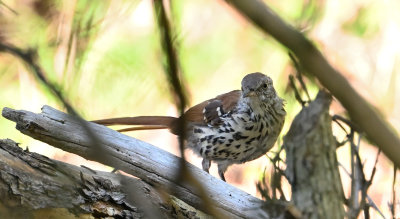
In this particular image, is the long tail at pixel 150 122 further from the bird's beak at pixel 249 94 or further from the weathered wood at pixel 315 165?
the weathered wood at pixel 315 165

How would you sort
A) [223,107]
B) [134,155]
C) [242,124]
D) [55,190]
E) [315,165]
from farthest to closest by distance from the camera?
[223,107]
[242,124]
[134,155]
[55,190]
[315,165]

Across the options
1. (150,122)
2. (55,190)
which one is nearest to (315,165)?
(55,190)

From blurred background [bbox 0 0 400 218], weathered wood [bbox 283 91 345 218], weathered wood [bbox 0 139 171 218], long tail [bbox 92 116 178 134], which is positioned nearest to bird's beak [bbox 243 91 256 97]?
long tail [bbox 92 116 178 134]

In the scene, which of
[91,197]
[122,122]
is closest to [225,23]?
[122,122]

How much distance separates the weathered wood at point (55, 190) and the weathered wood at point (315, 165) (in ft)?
3.27

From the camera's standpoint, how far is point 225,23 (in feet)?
21.6

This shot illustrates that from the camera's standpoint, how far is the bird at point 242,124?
438 centimetres

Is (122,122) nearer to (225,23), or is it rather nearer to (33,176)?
(33,176)

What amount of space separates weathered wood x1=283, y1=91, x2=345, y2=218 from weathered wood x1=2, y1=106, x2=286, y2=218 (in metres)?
1.28

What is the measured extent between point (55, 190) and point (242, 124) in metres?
1.96

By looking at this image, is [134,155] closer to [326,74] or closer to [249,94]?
[249,94]

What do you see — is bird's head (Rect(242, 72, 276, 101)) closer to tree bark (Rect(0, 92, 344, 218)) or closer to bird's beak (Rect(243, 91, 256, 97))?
bird's beak (Rect(243, 91, 256, 97))

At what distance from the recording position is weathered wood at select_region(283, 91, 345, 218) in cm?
171

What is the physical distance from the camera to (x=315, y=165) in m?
1.71
